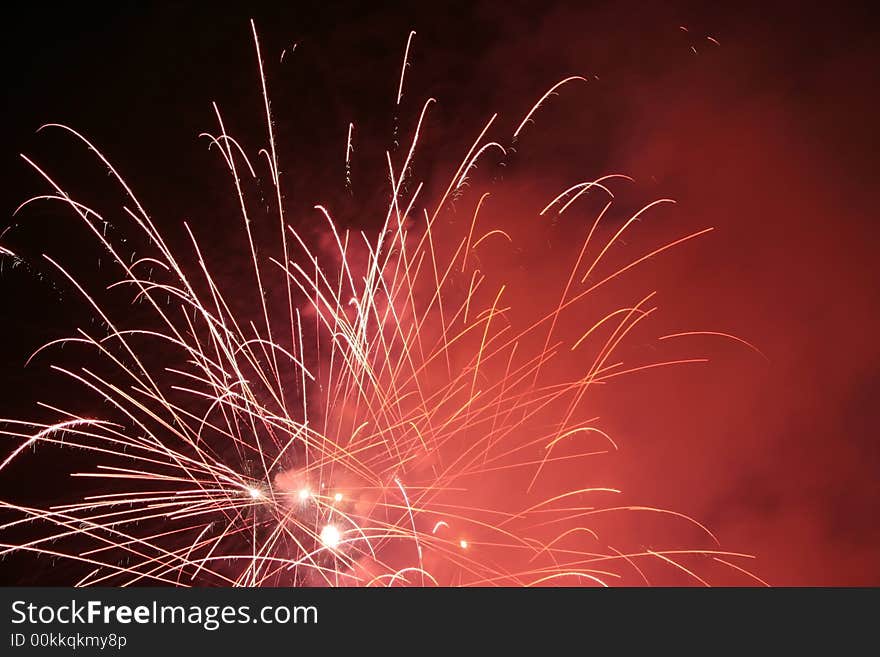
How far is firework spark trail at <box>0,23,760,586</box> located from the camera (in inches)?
285

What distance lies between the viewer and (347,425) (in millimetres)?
7727

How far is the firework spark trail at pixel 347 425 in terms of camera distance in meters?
7.24

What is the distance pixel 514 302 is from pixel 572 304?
777mm

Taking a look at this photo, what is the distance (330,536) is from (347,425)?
1276 millimetres

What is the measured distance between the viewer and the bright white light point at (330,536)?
730 centimetres

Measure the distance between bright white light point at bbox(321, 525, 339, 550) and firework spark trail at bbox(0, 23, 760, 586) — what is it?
1.0 inches

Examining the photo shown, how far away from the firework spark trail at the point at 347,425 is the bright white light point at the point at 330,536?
26 mm

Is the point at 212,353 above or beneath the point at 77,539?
above

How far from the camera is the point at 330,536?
739cm

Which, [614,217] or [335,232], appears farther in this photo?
[614,217]

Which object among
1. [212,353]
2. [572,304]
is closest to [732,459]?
[572,304]

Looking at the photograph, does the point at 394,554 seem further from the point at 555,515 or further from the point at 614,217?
the point at 614,217

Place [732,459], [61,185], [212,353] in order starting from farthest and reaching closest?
1. [732,459]
2. [61,185]
3. [212,353]

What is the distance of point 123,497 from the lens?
7.69 metres
